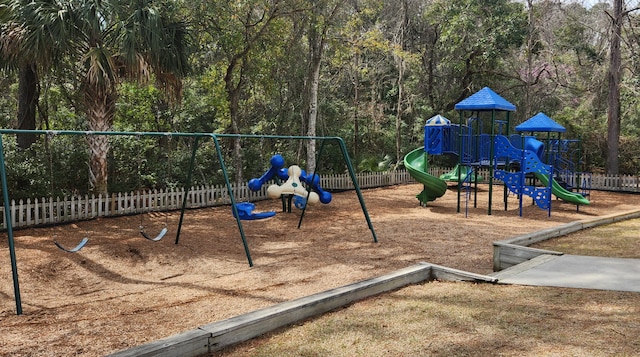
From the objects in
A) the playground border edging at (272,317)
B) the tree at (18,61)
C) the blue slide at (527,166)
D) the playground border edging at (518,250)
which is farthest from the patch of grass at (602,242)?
the tree at (18,61)

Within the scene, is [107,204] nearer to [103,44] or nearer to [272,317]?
[103,44]

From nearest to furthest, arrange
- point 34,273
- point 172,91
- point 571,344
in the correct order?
point 571,344 → point 34,273 → point 172,91

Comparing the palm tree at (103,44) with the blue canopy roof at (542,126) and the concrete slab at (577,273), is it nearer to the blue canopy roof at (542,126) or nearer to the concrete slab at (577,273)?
the concrete slab at (577,273)

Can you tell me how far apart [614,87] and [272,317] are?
20366 mm

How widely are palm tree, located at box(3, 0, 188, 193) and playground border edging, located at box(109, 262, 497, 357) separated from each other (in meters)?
8.01

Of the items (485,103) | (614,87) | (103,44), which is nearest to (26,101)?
(103,44)

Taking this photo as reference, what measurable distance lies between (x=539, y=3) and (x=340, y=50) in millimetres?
12491

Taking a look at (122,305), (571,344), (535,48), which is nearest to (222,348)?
(122,305)

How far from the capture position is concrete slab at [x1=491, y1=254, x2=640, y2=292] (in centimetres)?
553

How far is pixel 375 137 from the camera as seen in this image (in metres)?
25.5

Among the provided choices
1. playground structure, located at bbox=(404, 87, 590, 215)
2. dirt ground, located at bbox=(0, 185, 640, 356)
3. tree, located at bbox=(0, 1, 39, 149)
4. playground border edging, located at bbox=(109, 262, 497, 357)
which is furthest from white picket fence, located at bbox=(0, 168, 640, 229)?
playground border edging, located at bbox=(109, 262, 497, 357)

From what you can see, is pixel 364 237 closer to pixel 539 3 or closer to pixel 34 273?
pixel 34 273

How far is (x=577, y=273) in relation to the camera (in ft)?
19.7

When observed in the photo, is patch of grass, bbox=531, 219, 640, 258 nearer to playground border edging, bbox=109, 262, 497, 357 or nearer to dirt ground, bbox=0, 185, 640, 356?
dirt ground, bbox=0, 185, 640, 356
